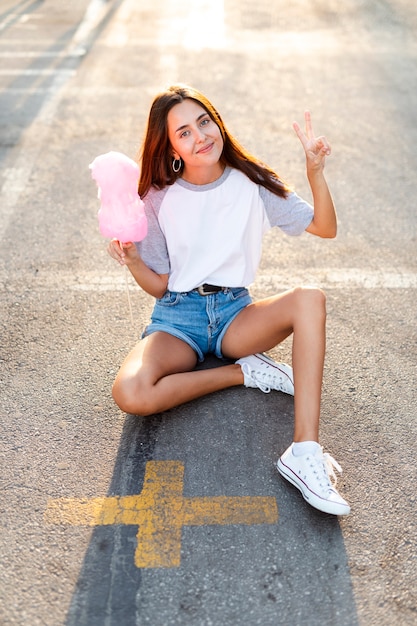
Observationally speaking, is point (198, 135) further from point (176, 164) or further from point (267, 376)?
point (267, 376)

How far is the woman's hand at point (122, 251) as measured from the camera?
323 centimetres

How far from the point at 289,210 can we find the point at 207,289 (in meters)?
0.51

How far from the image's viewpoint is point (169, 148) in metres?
3.29

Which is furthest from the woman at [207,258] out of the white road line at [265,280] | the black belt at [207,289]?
the white road line at [265,280]

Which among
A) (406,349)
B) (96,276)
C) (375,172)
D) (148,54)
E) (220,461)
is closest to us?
(220,461)

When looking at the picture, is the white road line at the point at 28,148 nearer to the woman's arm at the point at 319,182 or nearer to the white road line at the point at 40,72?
the white road line at the point at 40,72

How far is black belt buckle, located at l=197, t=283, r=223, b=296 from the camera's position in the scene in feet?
11.3

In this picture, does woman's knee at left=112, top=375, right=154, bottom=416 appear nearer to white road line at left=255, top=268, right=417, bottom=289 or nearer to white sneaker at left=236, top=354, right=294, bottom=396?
white sneaker at left=236, top=354, right=294, bottom=396

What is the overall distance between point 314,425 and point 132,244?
105 cm

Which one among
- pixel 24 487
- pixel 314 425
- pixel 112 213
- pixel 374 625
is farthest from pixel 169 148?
pixel 374 625

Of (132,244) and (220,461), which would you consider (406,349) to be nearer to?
(220,461)

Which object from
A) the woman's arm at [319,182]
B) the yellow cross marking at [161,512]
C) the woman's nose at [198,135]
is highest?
the woman's nose at [198,135]

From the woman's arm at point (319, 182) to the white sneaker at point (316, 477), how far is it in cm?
97

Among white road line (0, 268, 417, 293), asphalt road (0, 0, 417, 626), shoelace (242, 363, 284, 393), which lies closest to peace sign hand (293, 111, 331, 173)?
shoelace (242, 363, 284, 393)
